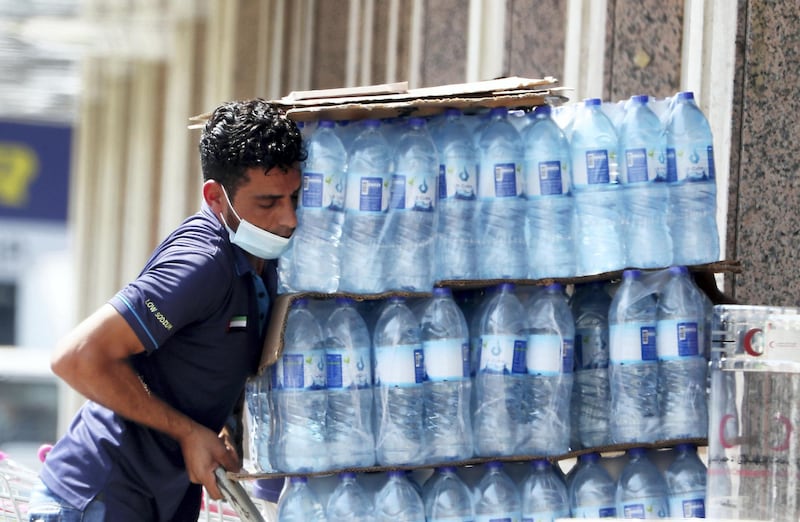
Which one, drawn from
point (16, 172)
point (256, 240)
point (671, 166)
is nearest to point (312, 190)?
point (256, 240)

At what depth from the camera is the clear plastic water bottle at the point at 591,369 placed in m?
4.49

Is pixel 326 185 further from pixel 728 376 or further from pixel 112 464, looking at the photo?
pixel 728 376

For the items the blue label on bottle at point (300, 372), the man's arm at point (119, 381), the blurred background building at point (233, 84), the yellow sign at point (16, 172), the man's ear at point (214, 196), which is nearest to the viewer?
the man's arm at point (119, 381)

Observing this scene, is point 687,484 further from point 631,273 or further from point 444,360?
point 444,360

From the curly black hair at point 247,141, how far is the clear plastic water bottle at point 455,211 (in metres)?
0.48

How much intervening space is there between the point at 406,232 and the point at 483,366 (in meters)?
0.51

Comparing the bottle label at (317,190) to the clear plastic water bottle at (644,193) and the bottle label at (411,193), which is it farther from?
the clear plastic water bottle at (644,193)

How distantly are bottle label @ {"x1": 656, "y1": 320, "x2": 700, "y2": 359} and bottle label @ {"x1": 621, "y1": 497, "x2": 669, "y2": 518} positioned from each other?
0.48m

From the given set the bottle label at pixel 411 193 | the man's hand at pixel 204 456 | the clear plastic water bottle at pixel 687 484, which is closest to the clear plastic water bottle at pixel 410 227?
the bottle label at pixel 411 193

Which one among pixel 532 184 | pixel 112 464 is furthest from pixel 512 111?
pixel 112 464

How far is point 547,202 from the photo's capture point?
172 inches

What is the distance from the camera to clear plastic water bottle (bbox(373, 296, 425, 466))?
4.24 meters

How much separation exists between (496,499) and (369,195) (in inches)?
42.3

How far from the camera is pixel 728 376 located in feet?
13.8
